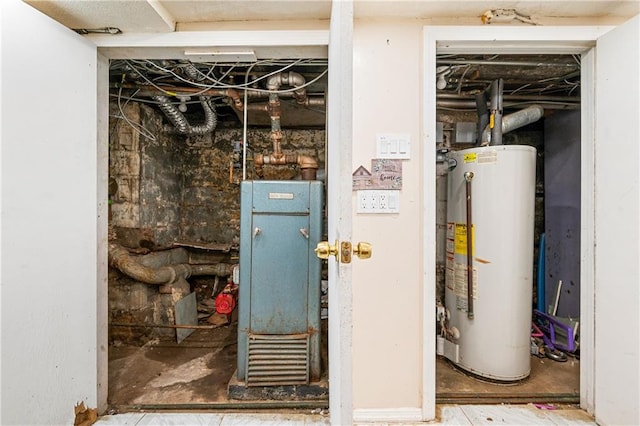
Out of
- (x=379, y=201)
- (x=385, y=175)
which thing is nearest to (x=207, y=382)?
(x=379, y=201)

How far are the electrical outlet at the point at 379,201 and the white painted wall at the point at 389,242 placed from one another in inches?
1.2

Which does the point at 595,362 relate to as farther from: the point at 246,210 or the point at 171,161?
the point at 171,161

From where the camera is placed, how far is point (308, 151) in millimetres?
3051

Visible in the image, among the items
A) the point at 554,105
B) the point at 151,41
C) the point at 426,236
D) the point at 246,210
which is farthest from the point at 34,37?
the point at 554,105

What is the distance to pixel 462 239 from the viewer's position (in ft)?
6.27

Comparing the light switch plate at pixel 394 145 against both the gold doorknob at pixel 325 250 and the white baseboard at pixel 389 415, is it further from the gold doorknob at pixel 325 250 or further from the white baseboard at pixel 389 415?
the white baseboard at pixel 389 415

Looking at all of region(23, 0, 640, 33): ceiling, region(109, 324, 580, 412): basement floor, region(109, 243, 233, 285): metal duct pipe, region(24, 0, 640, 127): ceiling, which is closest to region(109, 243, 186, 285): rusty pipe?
region(109, 243, 233, 285): metal duct pipe

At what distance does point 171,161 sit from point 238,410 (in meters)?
Result: 2.38

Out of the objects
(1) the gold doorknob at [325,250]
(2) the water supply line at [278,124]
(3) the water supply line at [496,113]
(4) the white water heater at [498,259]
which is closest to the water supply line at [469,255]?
(4) the white water heater at [498,259]

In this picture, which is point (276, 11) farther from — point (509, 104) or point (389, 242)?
point (509, 104)

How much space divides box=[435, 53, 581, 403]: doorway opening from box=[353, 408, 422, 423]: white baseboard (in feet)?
0.99

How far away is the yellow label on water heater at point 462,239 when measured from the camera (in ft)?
6.04

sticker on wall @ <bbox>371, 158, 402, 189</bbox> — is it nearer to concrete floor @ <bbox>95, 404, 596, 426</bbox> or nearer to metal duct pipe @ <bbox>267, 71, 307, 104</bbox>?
metal duct pipe @ <bbox>267, 71, 307, 104</bbox>

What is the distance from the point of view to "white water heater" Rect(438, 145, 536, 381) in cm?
175
